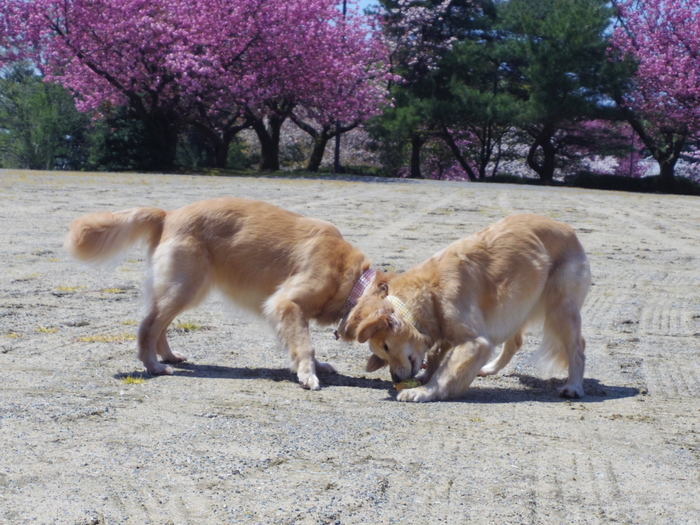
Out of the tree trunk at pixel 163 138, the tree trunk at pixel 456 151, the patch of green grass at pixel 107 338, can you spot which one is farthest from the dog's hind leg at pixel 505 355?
the tree trunk at pixel 456 151

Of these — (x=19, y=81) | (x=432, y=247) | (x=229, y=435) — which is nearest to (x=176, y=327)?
(x=229, y=435)

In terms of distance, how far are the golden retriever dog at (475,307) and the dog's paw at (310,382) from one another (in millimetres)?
402

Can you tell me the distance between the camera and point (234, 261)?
5.86 meters

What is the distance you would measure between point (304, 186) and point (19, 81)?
2459 cm

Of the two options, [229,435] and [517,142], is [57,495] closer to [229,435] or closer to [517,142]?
[229,435]

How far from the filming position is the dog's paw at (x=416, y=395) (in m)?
5.00

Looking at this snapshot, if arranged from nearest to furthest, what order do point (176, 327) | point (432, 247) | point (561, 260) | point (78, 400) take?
point (78, 400), point (561, 260), point (176, 327), point (432, 247)

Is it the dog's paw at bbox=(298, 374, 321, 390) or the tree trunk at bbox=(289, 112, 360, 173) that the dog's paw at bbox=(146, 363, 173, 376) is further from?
the tree trunk at bbox=(289, 112, 360, 173)

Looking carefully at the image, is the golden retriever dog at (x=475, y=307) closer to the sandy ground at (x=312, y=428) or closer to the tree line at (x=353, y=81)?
→ the sandy ground at (x=312, y=428)

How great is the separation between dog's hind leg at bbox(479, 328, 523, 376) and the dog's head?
0.79 metres

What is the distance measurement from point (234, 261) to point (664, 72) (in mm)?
31192

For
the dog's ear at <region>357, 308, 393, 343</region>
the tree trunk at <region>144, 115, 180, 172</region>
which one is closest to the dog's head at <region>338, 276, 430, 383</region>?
the dog's ear at <region>357, 308, 393, 343</region>

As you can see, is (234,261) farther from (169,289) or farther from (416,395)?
(416,395)

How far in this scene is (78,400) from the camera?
4.40 m
